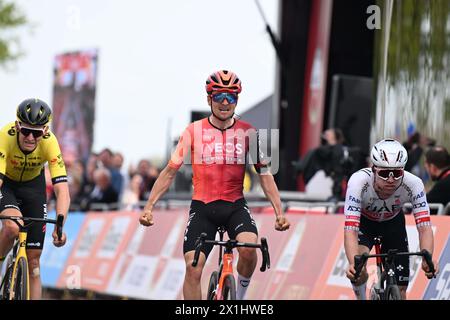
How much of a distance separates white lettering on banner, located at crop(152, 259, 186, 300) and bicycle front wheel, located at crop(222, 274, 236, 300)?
737cm

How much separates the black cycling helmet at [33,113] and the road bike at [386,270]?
3.09 metres

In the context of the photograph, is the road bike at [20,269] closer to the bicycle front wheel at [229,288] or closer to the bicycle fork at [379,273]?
the bicycle front wheel at [229,288]

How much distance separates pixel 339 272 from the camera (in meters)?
15.1

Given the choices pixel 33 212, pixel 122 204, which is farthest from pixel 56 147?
pixel 122 204

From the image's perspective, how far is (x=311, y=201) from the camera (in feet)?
59.4

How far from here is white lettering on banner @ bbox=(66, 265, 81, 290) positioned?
71.5ft

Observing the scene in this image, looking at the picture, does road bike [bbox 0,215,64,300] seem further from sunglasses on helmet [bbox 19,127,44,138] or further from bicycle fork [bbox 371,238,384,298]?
bicycle fork [bbox 371,238,384,298]

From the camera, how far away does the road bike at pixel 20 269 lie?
11664 millimetres

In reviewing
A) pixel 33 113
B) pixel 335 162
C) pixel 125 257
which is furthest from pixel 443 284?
pixel 125 257

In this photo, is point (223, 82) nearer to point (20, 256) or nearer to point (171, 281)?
point (20, 256)

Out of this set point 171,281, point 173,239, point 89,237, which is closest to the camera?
point 171,281

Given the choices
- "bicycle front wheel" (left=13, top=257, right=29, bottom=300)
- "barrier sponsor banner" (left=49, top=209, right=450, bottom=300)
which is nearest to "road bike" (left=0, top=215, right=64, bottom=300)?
"bicycle front wheel" (left=13, top=257, right=29, bottom=300)

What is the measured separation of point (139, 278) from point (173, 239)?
935 mm
